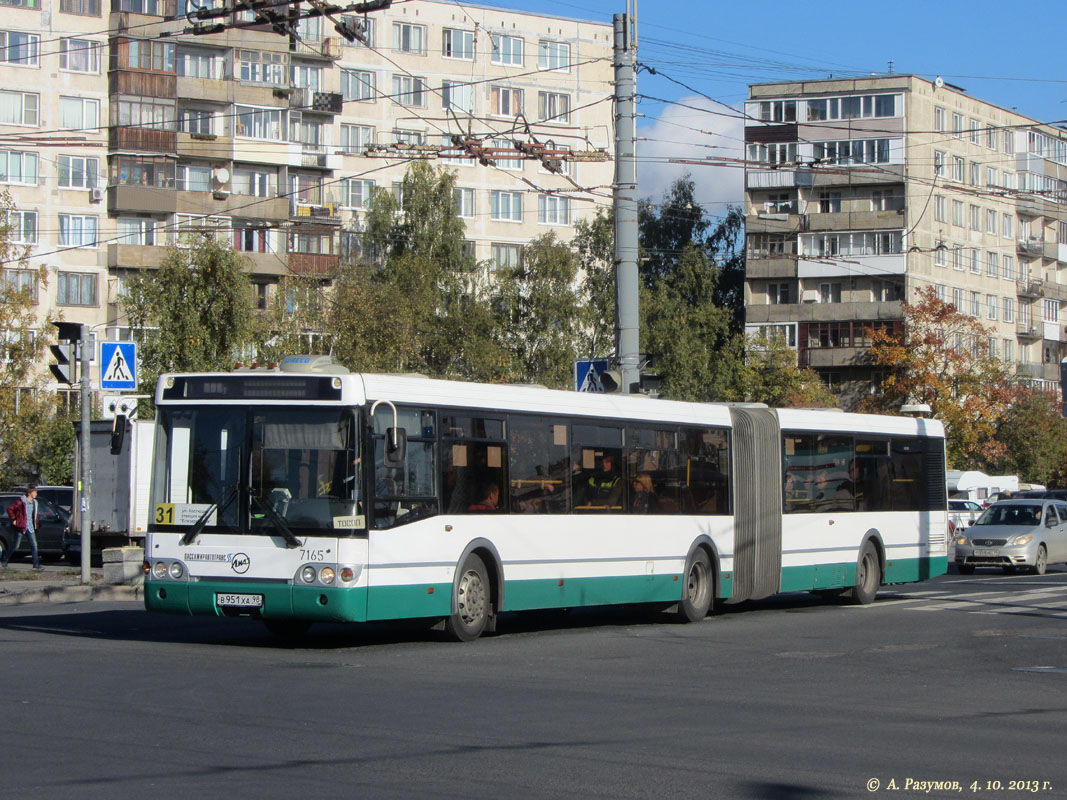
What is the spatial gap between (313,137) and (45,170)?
1129 cm

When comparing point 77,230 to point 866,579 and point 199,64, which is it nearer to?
point 199,64

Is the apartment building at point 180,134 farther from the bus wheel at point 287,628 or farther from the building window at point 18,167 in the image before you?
the bus wheel at point 287,628

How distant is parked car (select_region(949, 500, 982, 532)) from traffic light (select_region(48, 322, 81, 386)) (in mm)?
31989

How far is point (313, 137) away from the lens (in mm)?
67812

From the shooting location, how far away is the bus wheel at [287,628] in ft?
54.2

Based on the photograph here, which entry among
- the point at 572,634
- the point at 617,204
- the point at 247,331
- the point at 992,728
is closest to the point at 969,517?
the point at 247,331

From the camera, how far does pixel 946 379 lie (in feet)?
235

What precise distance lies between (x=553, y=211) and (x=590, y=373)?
5375cm

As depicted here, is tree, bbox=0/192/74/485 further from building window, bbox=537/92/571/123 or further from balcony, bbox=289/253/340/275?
building window, bbox=537/92/571/123

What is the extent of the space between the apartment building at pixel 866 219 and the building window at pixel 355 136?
22762mm

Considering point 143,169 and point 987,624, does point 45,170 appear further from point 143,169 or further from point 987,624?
point 987,624

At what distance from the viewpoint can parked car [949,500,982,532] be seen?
5016cm

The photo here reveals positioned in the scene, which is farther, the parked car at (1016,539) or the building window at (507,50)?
the building window at (507,50)

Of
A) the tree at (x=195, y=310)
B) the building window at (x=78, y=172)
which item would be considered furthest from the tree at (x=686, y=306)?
the tree at (x=195, y=310)
